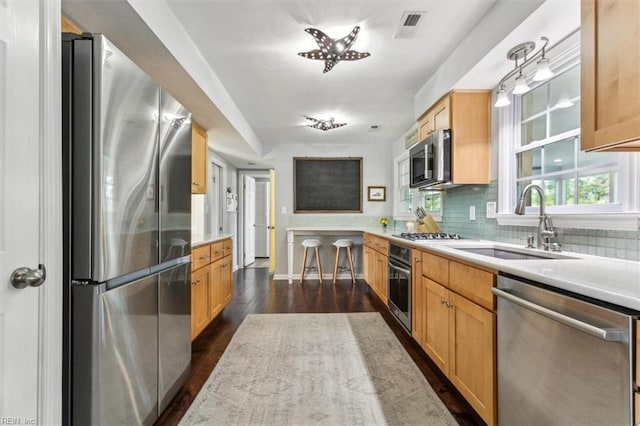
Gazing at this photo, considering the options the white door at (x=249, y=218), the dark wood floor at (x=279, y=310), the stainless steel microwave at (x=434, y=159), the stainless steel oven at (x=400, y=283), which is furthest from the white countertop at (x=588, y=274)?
the white door at (x=249, y=218)

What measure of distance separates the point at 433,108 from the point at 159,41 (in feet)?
7.55

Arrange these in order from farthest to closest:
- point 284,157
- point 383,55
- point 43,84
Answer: point 284,157
point 383,55
point 43,84

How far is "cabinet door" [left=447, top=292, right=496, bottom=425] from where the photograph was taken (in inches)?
56.7

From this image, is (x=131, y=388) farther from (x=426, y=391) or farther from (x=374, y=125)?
(x=374, y=125)

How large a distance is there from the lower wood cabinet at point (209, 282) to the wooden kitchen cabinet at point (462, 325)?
1766 mm

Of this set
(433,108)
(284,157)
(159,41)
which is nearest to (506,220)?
(433,108)

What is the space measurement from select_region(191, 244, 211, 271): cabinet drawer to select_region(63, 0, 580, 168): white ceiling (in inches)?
51.3

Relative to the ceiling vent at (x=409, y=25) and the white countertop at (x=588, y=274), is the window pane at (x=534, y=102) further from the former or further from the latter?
the white countertop at (x=588, y=274)

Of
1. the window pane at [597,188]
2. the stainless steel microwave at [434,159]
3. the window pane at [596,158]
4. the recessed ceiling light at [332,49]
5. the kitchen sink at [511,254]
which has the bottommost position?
the kitchen sink at [511,254]

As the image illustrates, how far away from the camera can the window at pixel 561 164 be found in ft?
4.99

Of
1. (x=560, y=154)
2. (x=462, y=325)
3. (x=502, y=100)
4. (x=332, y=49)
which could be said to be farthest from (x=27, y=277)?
(x=560, y=154)

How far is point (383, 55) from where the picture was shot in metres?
2.54

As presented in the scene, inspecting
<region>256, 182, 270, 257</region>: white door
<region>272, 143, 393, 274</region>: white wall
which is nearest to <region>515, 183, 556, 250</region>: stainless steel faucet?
<region>272, 143, 393, 274</region>: white wall

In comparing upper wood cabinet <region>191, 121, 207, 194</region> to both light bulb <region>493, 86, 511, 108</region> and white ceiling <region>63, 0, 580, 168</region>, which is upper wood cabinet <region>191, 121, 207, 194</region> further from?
light bulb <region>493, 86, 511, 108</region>
